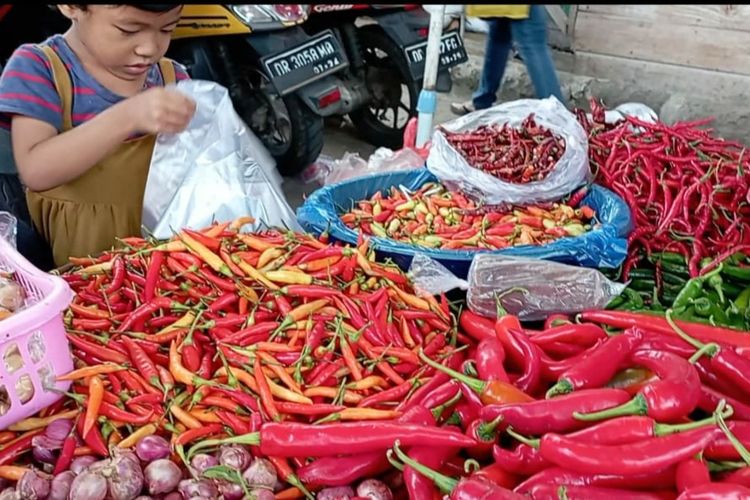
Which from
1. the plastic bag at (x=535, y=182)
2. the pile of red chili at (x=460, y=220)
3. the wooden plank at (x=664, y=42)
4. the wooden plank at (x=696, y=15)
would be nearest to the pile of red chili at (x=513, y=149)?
the plastic bag at (x=535, y=182)

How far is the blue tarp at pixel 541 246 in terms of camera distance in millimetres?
2162

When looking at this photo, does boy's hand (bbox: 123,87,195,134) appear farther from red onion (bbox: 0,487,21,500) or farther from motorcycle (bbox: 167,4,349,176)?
motorcycle (bbox: 167,4,349,176)

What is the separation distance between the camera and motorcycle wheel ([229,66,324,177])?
4.53 m

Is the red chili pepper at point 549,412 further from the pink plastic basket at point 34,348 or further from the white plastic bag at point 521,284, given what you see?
the pink plastic basket at point 34,348

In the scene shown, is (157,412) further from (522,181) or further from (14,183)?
(522,181)

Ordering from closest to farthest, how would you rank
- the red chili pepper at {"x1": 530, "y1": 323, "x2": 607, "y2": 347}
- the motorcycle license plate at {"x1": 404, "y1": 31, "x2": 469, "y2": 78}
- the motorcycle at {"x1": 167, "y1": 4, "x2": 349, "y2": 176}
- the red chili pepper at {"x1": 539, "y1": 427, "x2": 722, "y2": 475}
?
the red chili pepper at {"x1": 539, "y1": 427, "x2": 722, "y2": 475} → the red chili pepper at {"x1": 530, "y1": 323, "x2": 607, "y2": 347} → the motorcycle at {"x1": 167, "y1": 4, "x2": 349, "y2": 176} → the motorcycle license plate at {"x1": 404, "y1": 31, "x2": 469, "y2": 78}

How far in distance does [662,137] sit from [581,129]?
1.32 feet

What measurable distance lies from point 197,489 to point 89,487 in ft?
0.61

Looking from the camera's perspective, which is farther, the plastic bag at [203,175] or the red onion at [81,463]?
the plastic bag at [203,175]

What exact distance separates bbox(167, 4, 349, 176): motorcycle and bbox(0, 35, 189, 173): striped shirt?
2127 millimetres

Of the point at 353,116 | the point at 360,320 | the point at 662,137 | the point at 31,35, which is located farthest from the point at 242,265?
the point at 353,116

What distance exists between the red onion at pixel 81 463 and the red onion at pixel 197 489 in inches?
7.6

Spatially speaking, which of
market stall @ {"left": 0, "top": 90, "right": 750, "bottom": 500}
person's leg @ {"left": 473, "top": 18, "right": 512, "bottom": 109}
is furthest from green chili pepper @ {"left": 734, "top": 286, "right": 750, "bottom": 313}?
person's leg @ {"left": 473, "top": 18, "right": 512, "bottom": 109}

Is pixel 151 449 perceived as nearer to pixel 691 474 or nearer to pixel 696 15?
pixel 691 474
